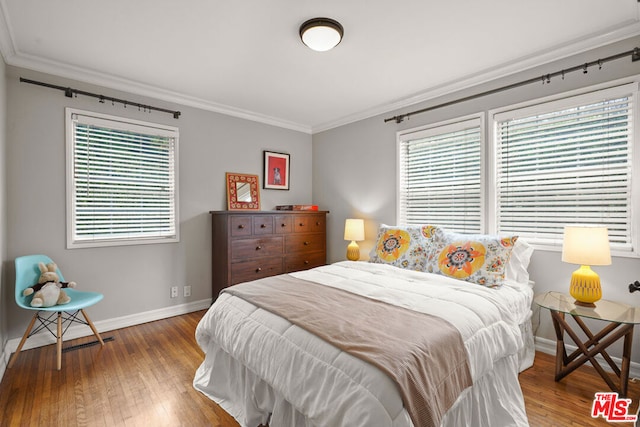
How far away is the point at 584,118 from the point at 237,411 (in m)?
3.27

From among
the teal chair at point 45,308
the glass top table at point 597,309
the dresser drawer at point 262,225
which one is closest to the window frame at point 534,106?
the glass top table at point 597,309

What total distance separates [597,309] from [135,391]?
125 inches

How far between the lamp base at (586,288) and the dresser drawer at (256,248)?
2.89 meters

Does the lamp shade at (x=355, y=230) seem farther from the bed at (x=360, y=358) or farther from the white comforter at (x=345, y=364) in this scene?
the white comforter at (x=345, y=364)

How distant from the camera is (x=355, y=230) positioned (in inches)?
152

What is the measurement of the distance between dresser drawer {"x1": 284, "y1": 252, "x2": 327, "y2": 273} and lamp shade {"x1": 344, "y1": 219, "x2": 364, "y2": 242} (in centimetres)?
68

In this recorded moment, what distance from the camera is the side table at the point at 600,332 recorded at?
191 centimetres

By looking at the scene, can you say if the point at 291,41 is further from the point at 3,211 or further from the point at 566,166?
the point at 3,211

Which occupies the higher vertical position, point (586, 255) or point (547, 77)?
point (547, 77)

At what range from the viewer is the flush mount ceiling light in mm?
2076

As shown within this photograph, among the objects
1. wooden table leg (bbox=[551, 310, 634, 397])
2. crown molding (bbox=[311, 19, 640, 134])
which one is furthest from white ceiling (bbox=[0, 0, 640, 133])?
wooden table leg (bbox=[551, 310, 634, 397])

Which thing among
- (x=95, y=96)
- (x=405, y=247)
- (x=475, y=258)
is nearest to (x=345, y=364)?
(x=475, y=258)

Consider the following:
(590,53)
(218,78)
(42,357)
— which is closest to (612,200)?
(590,53)

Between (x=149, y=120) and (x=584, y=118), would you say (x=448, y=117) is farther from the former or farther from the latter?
(x=149, y=120)
